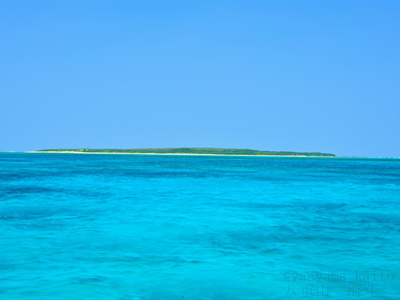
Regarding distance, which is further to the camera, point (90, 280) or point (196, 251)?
point (196, 251)

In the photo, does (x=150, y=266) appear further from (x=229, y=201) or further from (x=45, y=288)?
(x=229, y=201)

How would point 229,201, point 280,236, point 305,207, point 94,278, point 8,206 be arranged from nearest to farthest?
point 94,278 < point 280,236 < point 8,206 < point 305,207 < point 229,201

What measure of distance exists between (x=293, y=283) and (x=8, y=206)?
15.0 m

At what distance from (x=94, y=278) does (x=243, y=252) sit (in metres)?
4.25

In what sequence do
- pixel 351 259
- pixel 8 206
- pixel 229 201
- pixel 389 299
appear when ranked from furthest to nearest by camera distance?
1. pixel 229 201
2. pixel 8 206
3. pixel 351 259
4. pixel 389 299

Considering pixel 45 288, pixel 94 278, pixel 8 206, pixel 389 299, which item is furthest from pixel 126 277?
pixel 8 206

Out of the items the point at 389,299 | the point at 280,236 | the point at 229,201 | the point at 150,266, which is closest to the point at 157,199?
the point at 229,201

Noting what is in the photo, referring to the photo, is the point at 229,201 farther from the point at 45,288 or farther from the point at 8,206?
the point at 45,288

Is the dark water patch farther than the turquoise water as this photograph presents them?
Yes

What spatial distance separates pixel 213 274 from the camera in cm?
865

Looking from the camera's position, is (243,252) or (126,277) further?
(243,252)

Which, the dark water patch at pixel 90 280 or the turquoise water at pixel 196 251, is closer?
the turquoise water at pixel 196 251

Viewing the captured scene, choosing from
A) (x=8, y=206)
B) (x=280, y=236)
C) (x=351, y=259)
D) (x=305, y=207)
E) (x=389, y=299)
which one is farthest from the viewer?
(x=305, y=207)

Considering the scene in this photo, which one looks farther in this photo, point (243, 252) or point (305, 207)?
point (305, 207)
